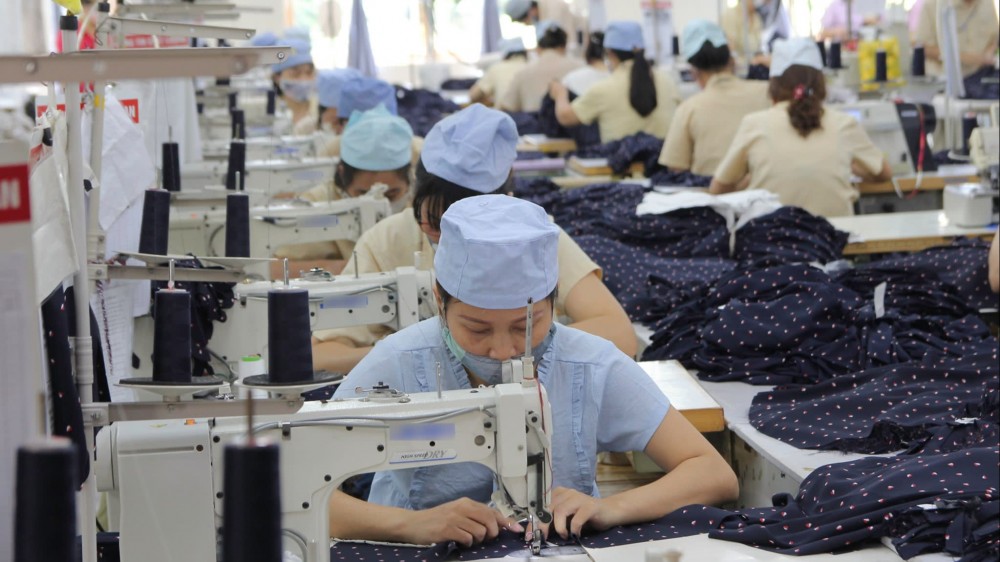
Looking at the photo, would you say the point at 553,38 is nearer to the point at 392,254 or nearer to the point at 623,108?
the point at 623,108

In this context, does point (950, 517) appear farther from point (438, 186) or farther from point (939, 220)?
point (939, 220)

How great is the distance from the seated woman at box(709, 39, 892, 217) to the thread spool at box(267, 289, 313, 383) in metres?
3.96

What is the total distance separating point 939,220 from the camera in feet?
16.4

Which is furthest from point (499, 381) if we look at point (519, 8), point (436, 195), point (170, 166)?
point (519, 8)

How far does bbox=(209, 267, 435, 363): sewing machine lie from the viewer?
2.71 meters

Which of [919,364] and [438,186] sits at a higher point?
[438,186]

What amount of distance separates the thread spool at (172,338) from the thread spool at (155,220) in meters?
0.83

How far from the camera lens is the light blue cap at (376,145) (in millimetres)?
4270

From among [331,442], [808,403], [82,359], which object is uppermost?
[82,359]

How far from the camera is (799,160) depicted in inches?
209

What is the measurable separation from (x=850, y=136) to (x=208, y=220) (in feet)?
9.84

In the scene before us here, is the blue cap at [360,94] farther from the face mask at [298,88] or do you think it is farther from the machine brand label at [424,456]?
the machine brand label at [424,456]

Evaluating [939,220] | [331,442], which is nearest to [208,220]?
[331,442]

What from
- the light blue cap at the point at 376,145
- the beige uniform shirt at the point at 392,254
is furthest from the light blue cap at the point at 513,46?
the beige uniform shirt at the point at 392,254
